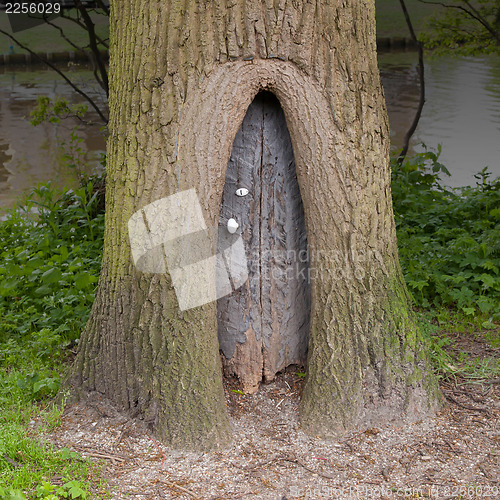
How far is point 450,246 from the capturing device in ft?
16.6

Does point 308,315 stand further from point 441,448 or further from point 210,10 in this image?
point 210,10

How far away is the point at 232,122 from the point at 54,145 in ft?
31.3

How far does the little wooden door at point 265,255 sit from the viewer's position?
309 cm

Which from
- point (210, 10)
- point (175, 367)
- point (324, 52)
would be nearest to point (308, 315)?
point (175, 367)

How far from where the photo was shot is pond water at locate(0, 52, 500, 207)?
9.64 meters

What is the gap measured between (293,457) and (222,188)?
4.42 feet

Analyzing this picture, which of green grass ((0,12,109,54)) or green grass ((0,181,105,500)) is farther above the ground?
green grass ((0,12,109,54))

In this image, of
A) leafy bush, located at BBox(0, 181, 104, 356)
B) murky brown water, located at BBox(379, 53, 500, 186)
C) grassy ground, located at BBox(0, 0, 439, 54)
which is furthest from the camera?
Answer: grassy ground, located at BBox(0, 0, 439, 54)

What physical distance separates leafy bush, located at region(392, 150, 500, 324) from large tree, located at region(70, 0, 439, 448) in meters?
1.48

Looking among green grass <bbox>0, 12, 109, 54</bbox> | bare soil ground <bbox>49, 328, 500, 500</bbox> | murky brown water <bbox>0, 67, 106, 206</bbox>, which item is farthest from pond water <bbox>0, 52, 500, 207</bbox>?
bare soil ground <bbox>49, 328, 500, 500</bbox>
